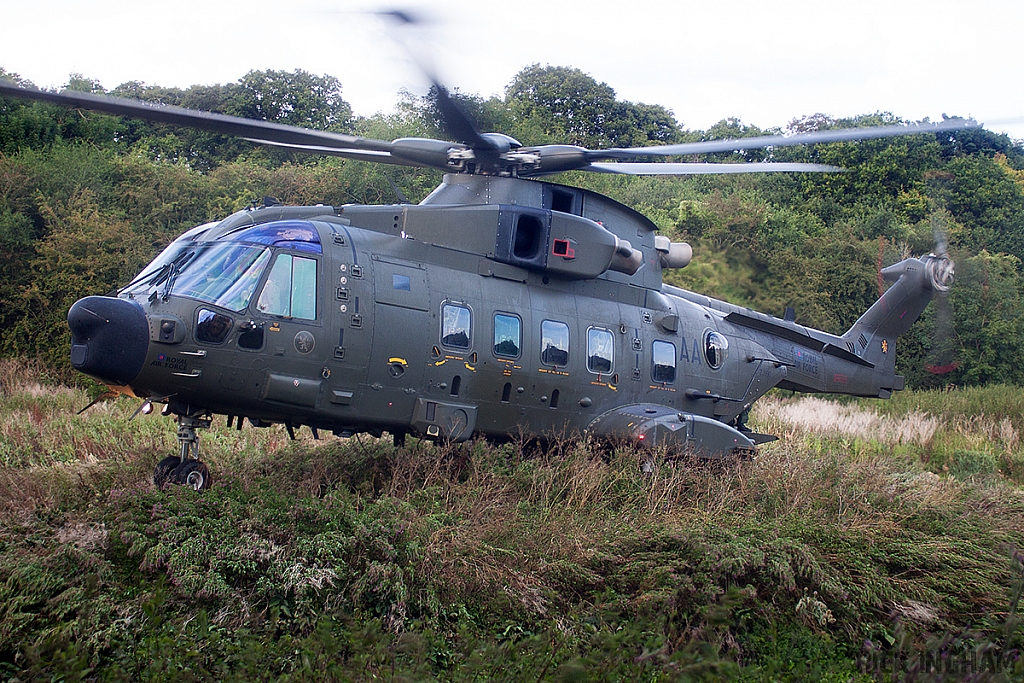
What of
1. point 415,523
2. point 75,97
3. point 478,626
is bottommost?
point 478,626

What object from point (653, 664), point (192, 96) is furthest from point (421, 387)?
point (192, 96)

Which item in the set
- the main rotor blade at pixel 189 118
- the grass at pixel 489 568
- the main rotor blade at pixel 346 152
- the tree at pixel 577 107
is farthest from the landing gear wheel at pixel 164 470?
the tree at pixel 577 107

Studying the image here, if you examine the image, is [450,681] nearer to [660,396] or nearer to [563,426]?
[563,426]

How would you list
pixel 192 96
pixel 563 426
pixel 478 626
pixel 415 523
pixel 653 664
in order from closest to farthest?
pixel 653 664 → pixel 478 626 → pixel 415 523 → pixel 563 426 → pixel 192 96

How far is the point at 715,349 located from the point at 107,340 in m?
7.50

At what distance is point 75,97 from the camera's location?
711cm

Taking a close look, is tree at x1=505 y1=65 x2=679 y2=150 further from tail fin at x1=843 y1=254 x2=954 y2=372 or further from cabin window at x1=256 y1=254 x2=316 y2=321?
A: cabin window at x1=256 y1=254 x2=316 y2=321

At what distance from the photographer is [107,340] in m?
7.52

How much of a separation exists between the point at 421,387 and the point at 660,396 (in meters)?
3.51

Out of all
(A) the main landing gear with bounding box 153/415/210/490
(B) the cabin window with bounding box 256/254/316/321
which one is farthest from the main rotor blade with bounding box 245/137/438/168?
(A) the main landing gear with bounding box 153/415/210/490

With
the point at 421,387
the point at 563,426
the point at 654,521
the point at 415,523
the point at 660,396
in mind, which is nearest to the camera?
the point at 415,523

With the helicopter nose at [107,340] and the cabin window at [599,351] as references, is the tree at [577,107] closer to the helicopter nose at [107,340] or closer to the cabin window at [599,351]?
the cabin window at [599,351]

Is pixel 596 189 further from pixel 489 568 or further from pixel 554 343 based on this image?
pixel 489 568

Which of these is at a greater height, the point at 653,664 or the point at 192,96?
the point at 192,96
